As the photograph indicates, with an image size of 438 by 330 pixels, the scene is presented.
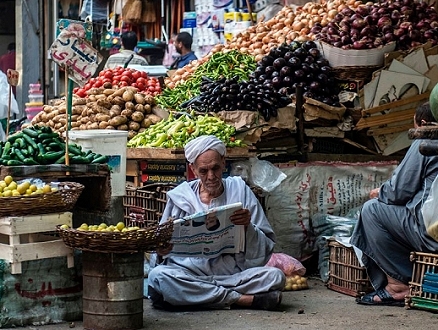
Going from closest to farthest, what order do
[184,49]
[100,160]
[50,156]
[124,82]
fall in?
[50,156]
[100,160]
[124,82]
[184,49]

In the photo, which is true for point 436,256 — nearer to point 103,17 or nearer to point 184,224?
point 184,224

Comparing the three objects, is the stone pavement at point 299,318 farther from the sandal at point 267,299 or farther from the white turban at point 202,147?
the white turban at point 202,147

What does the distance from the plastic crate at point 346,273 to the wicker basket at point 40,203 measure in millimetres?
2128

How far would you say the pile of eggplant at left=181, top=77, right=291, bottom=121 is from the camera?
8227 mm

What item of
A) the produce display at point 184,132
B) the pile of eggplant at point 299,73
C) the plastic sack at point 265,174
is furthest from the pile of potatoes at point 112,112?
the plastic sack at point 265,174

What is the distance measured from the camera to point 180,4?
15422mm

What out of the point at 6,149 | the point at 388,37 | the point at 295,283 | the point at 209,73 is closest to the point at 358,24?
the point at 388,37

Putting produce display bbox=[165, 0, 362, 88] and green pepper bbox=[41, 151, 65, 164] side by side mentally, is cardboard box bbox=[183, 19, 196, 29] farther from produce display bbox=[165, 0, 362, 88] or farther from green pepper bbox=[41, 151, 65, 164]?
green pepper bbox=[41, 151, 65, 164]

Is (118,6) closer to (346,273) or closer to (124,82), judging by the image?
(124,82)

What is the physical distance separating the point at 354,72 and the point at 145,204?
2.36m

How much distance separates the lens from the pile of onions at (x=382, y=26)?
9195 mm

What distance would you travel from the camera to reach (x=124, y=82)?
1056 centimetres

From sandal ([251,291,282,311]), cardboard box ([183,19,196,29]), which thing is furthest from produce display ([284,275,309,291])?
cardboard box ([183,19,196,29])

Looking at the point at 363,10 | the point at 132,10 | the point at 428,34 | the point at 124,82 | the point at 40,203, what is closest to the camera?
the point at 40,203
